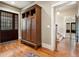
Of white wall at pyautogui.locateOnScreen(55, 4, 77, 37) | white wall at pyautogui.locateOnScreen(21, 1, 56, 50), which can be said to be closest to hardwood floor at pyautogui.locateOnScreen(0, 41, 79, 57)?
white wall at pyautogui.locateOnScreen(21, 1, 56, 50)

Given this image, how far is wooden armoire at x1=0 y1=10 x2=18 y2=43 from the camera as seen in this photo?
12.7 feet

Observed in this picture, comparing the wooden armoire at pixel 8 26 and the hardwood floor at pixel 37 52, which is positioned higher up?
the wooden armoire at pixel 8 26

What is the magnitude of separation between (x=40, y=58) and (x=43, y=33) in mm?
1457

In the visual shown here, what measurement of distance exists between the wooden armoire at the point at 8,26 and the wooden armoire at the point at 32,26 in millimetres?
561

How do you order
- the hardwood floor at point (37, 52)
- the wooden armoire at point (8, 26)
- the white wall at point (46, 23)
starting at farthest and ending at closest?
the wooden armoire at point (8, 26) < the white wall at point (46, 23) < the hardwood floor at point (37, 52)

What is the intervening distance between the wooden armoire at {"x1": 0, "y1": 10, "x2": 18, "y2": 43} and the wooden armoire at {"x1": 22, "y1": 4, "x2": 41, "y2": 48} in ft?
1.84

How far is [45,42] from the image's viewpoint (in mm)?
3484

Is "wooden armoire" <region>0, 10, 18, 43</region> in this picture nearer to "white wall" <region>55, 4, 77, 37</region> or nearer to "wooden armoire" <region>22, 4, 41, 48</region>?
"wooden armoire" <region>22, 4, 41, 48</region>

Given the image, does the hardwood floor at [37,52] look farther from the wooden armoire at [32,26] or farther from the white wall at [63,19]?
the white wall at [63,19]

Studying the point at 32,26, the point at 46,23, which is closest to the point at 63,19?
the point at 46,23

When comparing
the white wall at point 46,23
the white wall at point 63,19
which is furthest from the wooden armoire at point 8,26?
the white wall at point 63,19

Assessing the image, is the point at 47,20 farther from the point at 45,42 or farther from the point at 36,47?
the point at 36,47

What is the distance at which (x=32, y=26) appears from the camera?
355 centimetres

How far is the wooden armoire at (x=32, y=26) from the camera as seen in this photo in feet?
11.1
